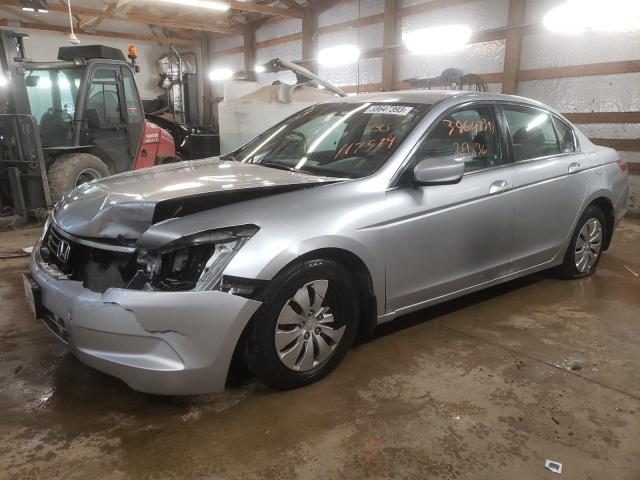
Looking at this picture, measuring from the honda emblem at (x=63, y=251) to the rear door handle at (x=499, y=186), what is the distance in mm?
2303

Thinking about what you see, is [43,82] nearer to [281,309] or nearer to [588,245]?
[281,309]

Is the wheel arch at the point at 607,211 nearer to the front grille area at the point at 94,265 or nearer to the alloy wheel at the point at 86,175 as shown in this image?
the front grille area at the point at 94,265

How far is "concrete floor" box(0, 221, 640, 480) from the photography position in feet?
6.22

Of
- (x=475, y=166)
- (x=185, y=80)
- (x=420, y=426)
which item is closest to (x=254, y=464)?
(x=420, y=426)

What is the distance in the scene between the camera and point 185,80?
13.3 meters

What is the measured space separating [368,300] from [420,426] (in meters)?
0.66

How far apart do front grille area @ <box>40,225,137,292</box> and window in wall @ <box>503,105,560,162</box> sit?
2.43 meters

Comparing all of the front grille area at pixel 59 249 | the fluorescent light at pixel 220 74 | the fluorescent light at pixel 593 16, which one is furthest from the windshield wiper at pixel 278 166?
the fluorescent light at pixel 220 74

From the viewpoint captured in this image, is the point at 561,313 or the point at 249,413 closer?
the point at 249,413

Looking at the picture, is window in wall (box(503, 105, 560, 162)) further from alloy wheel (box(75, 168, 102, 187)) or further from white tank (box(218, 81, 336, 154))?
alloy wheel (box(75, 168, 102, 187))

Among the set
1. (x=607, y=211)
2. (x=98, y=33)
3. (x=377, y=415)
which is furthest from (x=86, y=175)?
(x=98, y=33)

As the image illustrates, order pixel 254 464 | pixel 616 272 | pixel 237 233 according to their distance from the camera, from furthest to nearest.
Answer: pixel 616 272, pixel 237 233, pixel 254 464

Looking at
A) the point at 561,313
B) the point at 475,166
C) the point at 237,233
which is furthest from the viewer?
the point at 561,313

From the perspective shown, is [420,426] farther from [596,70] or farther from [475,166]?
[596,70]
